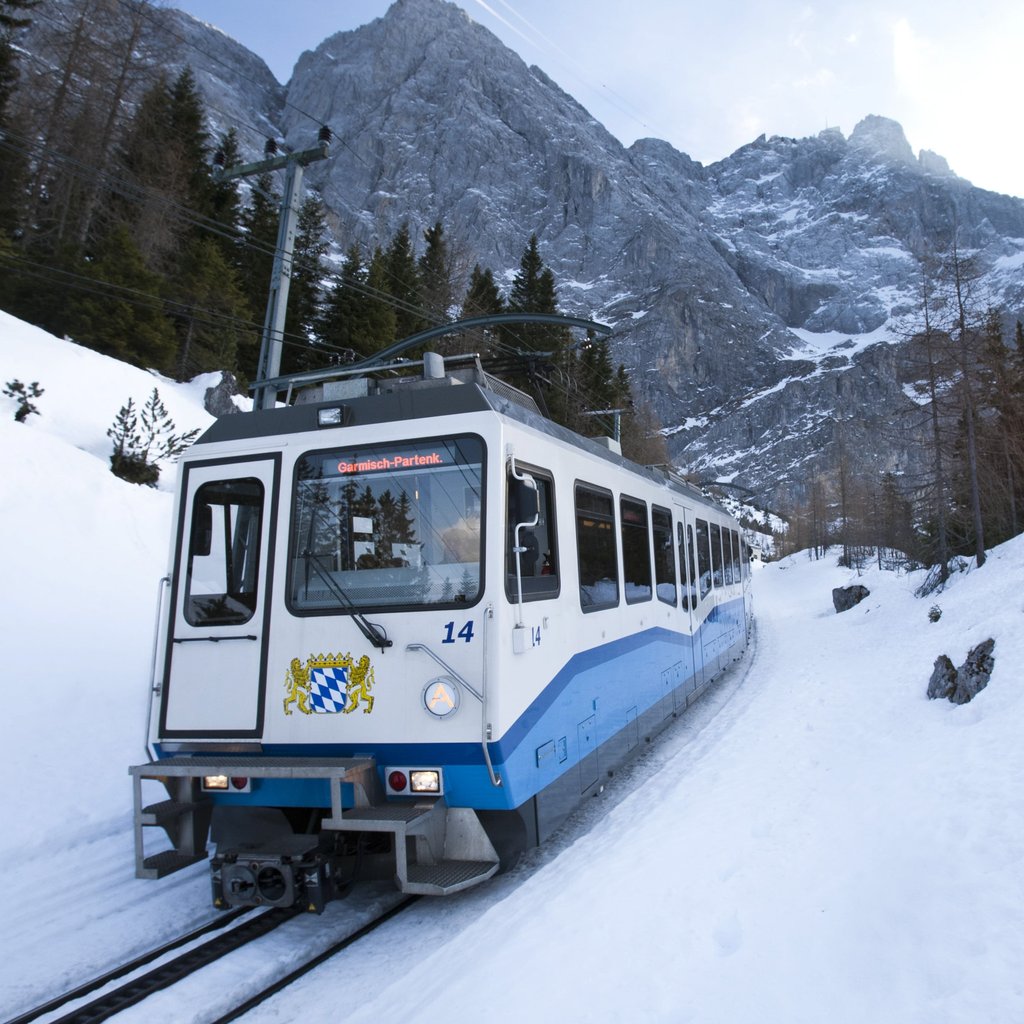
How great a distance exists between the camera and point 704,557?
39.7 feet

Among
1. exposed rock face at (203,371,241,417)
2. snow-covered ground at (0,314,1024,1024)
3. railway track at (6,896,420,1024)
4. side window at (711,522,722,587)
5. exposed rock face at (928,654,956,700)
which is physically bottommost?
railway track at (6,896,420,1024)

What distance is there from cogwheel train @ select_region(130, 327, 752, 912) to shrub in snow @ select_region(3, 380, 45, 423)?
11.3m

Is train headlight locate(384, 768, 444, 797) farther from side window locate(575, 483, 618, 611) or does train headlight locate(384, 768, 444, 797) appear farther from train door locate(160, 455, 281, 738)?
side window locate(575, 483, 618, 611)

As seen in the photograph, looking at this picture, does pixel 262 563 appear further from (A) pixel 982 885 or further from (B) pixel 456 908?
(A) pixel 982 885

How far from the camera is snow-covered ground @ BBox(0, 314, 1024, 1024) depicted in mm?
3627

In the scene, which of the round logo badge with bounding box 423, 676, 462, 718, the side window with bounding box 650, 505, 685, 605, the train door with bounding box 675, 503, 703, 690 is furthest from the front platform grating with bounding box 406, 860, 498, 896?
the train door with bounding box 675, 503, 703, 690

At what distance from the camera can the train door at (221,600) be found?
5.27 m

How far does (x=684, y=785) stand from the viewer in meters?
7.36

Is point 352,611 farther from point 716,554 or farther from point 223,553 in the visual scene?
point 716,554

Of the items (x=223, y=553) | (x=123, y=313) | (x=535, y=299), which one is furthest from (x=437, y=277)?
(x=223, y=553)

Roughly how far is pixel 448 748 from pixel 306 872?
1115 millimetres

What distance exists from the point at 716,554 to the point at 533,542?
8.76 m

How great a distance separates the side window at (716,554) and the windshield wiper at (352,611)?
28.5 ft

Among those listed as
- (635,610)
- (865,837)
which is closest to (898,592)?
(635,610)
